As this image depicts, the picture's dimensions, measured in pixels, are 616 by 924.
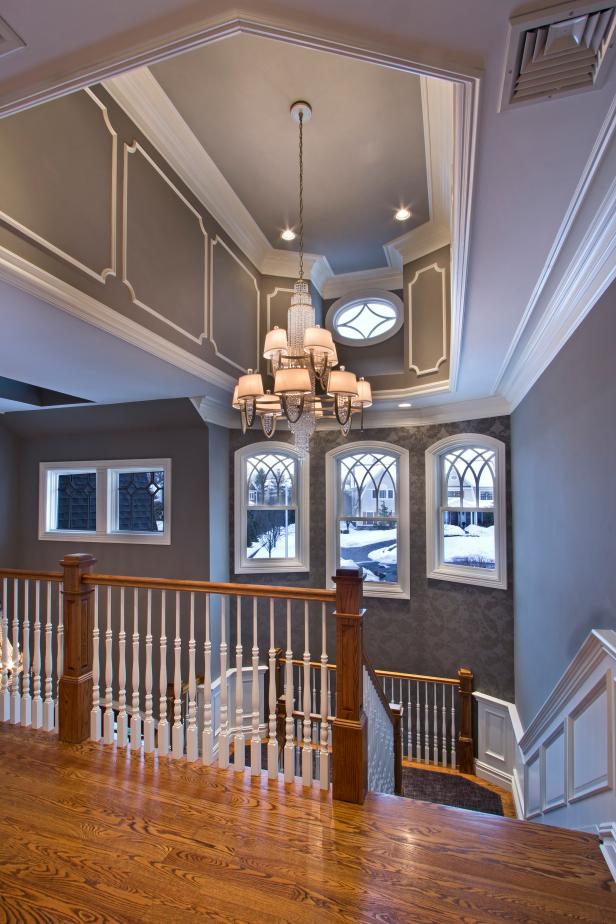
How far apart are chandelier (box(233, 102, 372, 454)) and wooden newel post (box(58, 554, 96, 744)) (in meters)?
1.32

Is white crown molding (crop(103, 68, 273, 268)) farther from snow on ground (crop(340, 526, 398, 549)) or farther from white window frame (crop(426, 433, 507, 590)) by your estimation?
snow on ground (crop(340, 526, 398, 549))

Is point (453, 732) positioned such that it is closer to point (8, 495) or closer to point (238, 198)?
point (238, 198)

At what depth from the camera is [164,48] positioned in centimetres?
100

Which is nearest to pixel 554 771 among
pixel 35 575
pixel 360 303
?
pixel 35 575

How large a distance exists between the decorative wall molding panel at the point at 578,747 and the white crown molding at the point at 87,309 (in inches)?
109

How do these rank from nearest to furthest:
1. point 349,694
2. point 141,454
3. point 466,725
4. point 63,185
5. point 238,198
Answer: point 349,694, point 63,185, point 238,198, point 466,725, point 141,454

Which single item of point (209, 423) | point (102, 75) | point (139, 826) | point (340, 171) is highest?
point (340, 171)

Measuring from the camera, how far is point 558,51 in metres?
1.06

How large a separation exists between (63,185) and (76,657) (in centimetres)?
249

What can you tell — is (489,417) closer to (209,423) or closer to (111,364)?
(209,423)

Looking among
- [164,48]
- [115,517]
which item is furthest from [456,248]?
[115,517]

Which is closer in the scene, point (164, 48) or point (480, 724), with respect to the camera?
point (164, 48)

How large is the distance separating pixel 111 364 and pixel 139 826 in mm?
2634

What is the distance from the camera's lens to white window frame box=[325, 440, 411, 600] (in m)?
4.89
